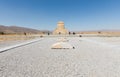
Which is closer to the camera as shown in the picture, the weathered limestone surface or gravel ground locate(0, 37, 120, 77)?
gravel ground locate(0, 37, 120, 77)

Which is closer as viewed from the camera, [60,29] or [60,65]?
[60,65]

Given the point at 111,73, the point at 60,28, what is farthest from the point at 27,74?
the point at 60,28

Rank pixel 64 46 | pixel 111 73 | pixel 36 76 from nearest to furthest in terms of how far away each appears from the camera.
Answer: pixel 36 76 → pixel 111 73 → pixel 64 46

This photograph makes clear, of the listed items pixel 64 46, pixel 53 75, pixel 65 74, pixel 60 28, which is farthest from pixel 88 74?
pixel 60 28

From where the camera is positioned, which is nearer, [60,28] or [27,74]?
[27,74]

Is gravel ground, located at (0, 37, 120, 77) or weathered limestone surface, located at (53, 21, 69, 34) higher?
weathered limestone surface, located at (53, 21, 69, 34)

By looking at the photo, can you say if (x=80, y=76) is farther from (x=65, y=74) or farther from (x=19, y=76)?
(x=19, y=76)

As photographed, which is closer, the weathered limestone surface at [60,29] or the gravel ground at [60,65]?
the gravel ground at [60,65]

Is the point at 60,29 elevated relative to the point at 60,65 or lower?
elevated

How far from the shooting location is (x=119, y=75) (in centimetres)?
447

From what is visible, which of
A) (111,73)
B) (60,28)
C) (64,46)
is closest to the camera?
(111,73)

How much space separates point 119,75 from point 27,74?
3.11 m

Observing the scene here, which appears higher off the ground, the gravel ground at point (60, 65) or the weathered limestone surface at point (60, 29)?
the weathered limestone surface at point (60, 29)

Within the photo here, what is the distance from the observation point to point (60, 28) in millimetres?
58719
